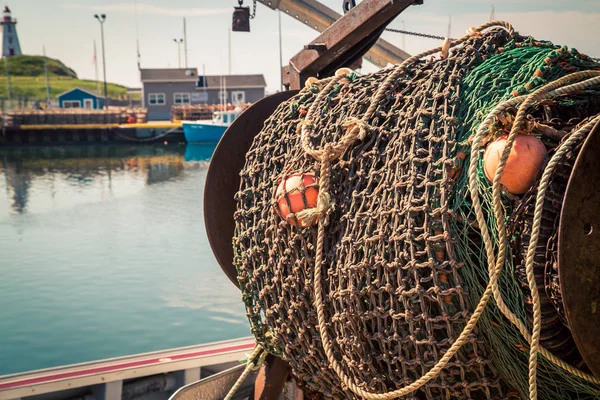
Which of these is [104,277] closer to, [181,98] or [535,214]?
[535,214]

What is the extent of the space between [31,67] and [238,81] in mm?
28490

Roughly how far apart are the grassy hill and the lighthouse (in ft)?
19.7

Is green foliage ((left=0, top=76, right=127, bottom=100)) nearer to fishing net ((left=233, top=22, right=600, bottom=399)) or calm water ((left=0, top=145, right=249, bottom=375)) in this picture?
calm water ((left=0, top=145, right=249, bottom=375))

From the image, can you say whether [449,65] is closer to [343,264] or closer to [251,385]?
[343,264]

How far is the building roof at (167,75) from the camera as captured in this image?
42.7 m

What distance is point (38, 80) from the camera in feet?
188

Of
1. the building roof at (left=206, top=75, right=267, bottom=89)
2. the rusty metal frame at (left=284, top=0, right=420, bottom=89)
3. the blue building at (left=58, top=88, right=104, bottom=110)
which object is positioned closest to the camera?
the rusty metal frame at (left=284, top=0, right=420, bottom=89)

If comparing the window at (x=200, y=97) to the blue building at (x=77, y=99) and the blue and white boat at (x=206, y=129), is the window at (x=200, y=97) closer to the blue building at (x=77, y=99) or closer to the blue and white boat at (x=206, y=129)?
the blue building at (x=77, y=99)

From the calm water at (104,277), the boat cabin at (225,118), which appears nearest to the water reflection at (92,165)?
the calm water at (104,277)

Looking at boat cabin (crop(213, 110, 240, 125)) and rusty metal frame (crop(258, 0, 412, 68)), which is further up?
rusty metal frame (crop(258, 0, 412, 68))

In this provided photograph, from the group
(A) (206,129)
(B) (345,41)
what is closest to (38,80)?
(A) (206,129)

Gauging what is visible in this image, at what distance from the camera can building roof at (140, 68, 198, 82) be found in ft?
140

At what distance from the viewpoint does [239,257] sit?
8.05 feet

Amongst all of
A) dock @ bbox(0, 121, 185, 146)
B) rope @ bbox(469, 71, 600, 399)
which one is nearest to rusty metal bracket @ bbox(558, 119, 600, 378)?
rope @ bbox(469, 71, 600, 399)
